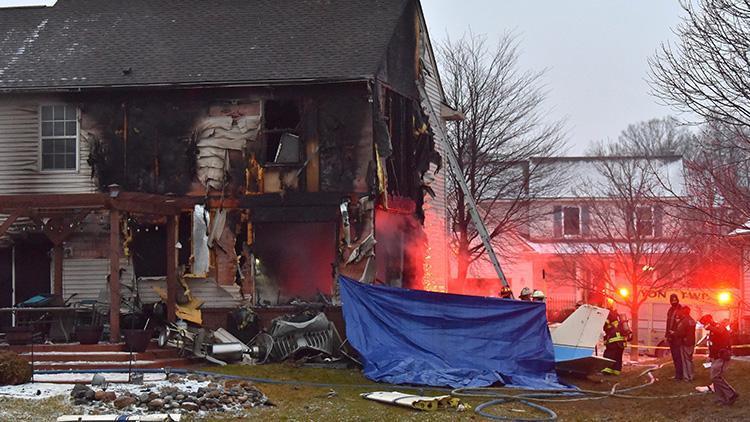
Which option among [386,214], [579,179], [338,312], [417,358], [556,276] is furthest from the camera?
[579,179]

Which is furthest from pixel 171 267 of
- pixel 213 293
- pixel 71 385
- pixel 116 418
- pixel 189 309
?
pixel 116 418

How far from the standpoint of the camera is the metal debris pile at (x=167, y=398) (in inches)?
540

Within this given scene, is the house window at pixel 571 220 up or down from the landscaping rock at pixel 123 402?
up

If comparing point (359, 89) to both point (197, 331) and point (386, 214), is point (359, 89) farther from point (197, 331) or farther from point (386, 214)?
point (197, 331)

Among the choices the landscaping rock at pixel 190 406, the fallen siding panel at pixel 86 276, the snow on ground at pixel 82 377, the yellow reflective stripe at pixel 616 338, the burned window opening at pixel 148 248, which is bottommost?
the snow on ground at pixel 82 377

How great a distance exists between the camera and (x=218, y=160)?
2228cm

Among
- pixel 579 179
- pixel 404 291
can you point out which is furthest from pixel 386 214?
pixel 579 179

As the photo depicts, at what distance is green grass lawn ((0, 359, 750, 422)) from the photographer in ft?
44.7

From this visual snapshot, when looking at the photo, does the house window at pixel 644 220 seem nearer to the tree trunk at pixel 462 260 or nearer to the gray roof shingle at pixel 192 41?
the tree trunk at pixel 462 260

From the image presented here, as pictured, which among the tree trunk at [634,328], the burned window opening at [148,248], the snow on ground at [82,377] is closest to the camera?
the snow on ground at [82,377]

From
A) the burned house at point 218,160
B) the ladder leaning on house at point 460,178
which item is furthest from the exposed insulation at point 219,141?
the ladder leaning on house at point 460,178

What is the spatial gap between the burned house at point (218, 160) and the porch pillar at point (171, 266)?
437 millimetres

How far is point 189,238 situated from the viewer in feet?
73.4

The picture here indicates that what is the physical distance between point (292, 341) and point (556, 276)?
70.5 feet
